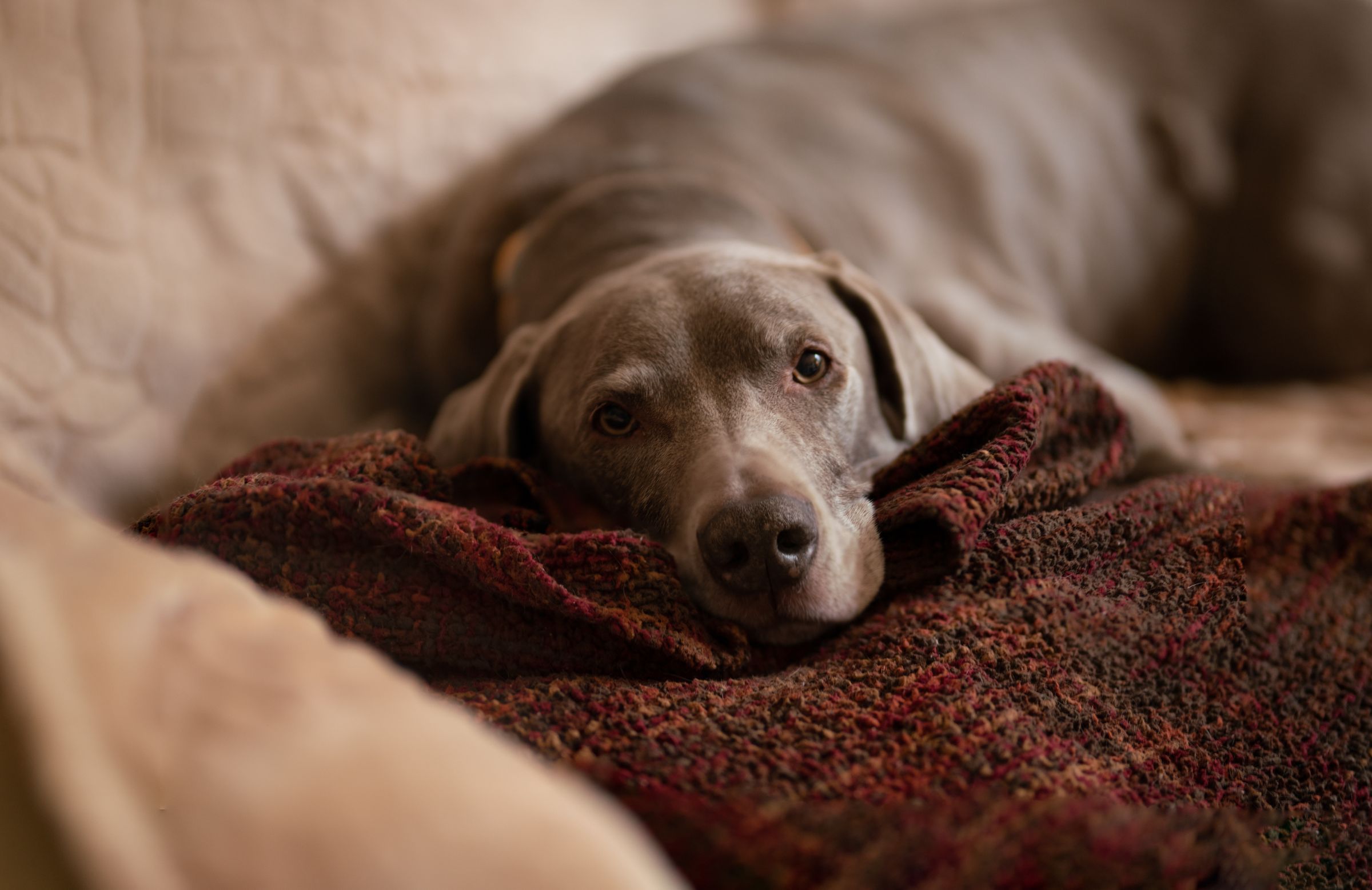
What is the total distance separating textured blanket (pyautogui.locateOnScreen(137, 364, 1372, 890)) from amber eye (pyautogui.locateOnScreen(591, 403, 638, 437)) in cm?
19

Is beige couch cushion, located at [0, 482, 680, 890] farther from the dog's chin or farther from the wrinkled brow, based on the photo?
the wrinkled brow

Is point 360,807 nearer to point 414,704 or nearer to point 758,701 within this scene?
point 414,704

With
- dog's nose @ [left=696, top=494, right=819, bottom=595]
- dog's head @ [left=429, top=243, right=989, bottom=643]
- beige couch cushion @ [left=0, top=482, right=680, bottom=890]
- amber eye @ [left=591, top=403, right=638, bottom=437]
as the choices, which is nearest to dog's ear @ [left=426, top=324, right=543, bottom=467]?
dog's head @ [left=429, top=243, right=989, bottom=643]

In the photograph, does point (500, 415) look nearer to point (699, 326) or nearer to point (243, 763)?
point (699, 326)

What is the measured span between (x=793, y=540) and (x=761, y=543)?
39 mm

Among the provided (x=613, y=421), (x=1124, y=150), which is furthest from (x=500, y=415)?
(x=1124, y=150)

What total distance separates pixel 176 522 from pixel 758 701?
23.6 inches

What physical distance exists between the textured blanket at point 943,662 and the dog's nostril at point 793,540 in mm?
102

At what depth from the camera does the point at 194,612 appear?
69 cm

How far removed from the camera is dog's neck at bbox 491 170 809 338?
73.9 inches

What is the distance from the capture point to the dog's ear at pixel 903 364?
1.60m

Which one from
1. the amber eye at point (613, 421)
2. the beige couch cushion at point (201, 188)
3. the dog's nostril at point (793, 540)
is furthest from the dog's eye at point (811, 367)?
the beige couch cushion at point (201, 188)

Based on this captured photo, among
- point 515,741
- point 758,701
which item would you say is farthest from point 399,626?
point 758,701

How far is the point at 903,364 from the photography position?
1596 millimetres
